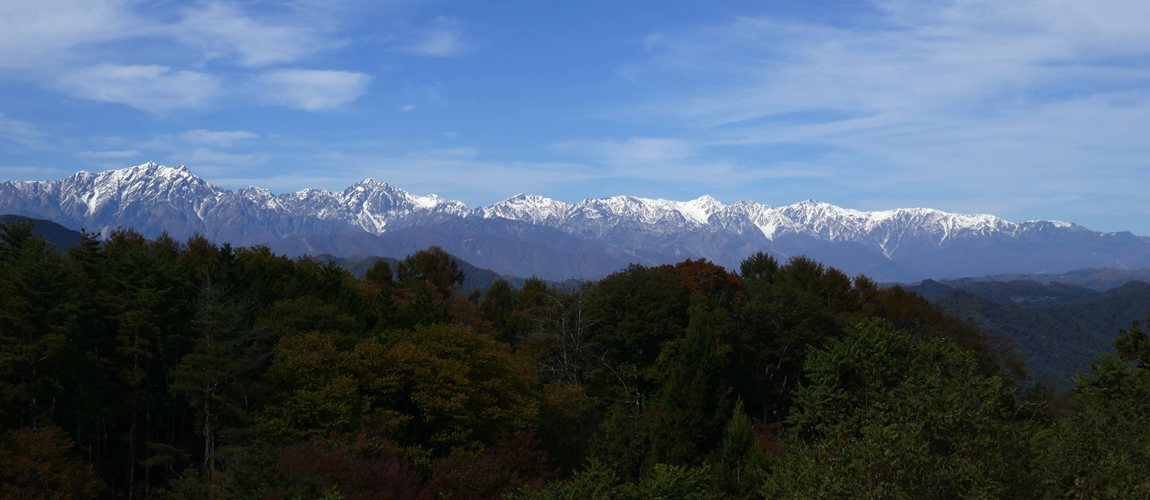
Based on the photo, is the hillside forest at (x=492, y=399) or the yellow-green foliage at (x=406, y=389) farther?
the yellow-green foliage at (x=406, y=389)

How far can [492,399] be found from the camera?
38625mm

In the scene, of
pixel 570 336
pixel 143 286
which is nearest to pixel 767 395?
pixel 570 336

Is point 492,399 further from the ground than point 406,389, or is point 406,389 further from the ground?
point 406,389

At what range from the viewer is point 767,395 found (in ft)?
193

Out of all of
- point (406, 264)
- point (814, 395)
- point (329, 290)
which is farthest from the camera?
point (406, 264)

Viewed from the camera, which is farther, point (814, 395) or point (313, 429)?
point (313, 429)

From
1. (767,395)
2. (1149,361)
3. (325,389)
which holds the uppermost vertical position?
(1149,361)

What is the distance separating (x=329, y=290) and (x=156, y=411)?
17.6 metres

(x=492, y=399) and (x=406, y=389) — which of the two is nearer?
(x=492, y=399)

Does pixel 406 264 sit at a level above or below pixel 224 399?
above

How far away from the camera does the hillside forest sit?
16.2m

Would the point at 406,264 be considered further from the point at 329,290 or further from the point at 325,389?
the point at 325,389

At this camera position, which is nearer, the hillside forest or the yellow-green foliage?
the hillside forest

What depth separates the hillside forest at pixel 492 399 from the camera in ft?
53.3
